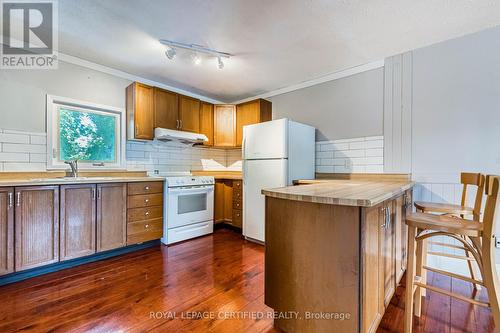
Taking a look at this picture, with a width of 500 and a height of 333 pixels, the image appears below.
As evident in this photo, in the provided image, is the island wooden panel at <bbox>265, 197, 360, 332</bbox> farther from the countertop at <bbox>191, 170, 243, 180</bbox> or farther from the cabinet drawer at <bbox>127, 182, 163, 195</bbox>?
the countertop at <bbox>191, 170, 243, 180</bbox>

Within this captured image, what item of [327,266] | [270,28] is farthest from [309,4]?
[327,266]

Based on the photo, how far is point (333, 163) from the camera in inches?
125

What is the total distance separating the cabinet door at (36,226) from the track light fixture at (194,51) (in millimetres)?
1782

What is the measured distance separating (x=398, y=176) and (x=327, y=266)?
1952 mm

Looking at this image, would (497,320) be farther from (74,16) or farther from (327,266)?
(74,16)

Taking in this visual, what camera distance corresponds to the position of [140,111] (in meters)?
3.07

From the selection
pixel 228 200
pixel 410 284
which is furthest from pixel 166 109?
pixel 410 284

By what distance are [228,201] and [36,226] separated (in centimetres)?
236

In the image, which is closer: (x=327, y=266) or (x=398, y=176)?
(x=327, y=266)

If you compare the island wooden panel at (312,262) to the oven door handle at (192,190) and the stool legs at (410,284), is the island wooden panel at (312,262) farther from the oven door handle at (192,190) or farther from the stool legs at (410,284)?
the oven door handle at (192,190)

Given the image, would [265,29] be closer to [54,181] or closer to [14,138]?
[54,181]

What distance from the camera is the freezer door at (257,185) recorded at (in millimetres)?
2820

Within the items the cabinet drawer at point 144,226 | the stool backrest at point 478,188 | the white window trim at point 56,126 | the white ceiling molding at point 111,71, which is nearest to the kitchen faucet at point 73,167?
the white window trim at point 56,126

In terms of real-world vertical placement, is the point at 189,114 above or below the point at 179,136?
above
